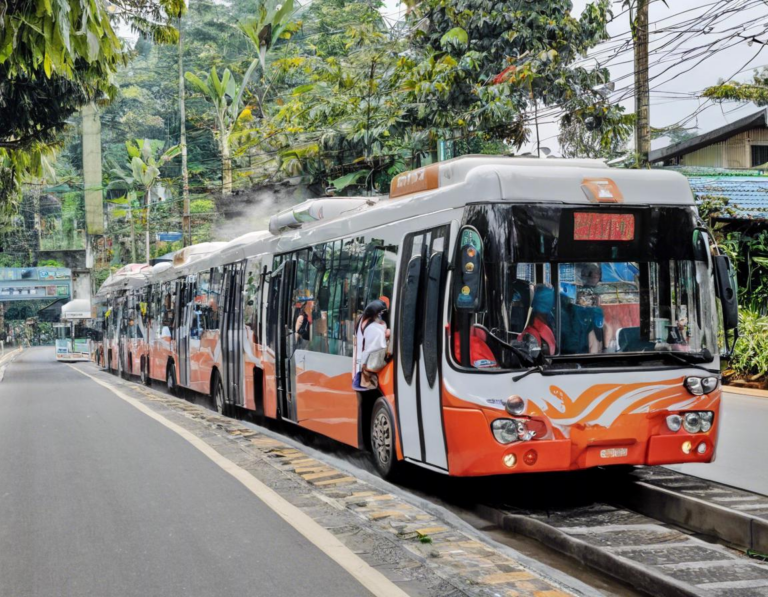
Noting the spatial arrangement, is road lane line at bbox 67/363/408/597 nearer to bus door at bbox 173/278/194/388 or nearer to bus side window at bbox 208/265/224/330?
bus side window at bbox 208/265/224/330

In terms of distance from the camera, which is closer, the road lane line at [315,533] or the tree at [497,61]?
the road lane line at [315,533]

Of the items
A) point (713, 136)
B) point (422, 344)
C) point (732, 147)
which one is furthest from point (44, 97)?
point (732, 147)

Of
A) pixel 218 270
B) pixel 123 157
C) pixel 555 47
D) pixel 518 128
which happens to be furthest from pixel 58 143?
pixel 123 157

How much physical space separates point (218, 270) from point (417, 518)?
10.8m

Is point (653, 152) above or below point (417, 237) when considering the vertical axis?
above

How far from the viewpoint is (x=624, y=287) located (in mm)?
7945

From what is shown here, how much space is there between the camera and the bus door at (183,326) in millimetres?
19688

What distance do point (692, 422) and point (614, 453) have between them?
2.50 ft

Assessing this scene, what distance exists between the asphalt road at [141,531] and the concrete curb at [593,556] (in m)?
1.70

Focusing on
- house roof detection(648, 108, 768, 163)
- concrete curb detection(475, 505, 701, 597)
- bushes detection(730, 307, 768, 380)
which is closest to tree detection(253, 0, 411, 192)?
bushes detection(730, 307, 768, 380)

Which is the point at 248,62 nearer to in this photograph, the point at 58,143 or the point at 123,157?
the point at 123,157

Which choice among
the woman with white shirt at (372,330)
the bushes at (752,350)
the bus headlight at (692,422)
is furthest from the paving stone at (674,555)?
the bushes at (752,350)

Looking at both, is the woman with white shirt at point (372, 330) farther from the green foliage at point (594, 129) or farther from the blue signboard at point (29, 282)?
the blue signboard at point (29, 282)

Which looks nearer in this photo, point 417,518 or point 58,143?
point 417,518
